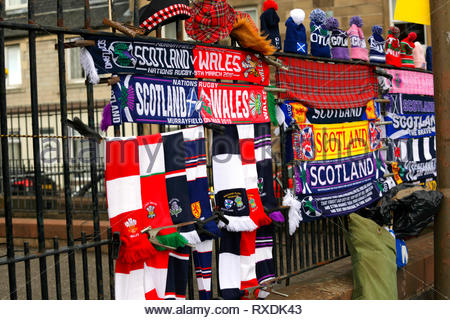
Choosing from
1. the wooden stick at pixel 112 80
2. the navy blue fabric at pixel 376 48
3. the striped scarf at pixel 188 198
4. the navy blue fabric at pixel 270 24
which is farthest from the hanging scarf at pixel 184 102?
the navy blue fabric at pixel 376 48

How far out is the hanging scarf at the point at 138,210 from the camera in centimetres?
345

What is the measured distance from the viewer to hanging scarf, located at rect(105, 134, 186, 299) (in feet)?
11.3

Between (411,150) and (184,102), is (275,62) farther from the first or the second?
(411,150)

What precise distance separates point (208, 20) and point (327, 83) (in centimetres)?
186

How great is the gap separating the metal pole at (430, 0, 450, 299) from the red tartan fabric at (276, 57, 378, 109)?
36.7 inches

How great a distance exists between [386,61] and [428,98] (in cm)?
129

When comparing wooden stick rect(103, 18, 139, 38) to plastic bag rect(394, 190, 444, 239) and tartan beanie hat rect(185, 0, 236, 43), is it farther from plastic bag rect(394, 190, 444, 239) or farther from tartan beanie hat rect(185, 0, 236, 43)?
plastic bag rect(394, 190, 444, 239)

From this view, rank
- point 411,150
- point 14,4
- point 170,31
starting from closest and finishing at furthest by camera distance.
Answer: point 411,150
point 170,31
point 14,4

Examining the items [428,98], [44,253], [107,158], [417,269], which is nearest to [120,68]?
[107,158]

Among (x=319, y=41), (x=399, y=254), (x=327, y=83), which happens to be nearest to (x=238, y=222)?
(x=327, y=83)

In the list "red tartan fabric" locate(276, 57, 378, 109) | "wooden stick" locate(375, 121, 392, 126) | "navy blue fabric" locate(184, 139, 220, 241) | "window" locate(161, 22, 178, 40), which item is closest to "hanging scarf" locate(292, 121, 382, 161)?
"wooden stick" locate(375, 121, 392, 126)

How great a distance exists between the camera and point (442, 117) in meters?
5.06
